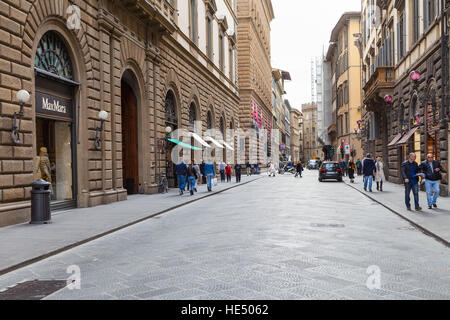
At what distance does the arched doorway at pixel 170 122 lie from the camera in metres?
24.5

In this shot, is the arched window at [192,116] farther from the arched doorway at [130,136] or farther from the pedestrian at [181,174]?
the pedestrian at [181,174]

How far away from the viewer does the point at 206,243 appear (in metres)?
8.36

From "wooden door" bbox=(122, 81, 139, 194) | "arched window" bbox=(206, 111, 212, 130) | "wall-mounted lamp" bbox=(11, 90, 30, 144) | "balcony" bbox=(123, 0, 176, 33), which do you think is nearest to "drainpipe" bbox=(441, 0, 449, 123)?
"balcony" bbox=(123, 0, 176, 33)

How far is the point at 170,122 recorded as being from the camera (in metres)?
24.7

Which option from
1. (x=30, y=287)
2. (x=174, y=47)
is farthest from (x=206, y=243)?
(x=174, y=47)

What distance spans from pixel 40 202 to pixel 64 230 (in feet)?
4.89

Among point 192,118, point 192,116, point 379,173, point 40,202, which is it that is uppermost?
point 192,116

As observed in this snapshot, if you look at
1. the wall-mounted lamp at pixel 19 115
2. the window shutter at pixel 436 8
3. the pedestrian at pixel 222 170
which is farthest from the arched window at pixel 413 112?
the wall-mounted lamp at pixel 19 115

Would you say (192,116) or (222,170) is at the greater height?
(192,116)

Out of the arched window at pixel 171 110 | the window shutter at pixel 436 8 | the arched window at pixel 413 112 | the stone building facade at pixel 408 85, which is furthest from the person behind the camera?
the arched window at pixel 171 110

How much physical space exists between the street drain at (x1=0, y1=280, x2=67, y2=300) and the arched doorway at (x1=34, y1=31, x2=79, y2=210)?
7.72 metres

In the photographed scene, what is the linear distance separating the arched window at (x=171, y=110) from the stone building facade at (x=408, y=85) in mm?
11108

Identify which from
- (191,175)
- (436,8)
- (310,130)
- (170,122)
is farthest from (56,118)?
(310,130)

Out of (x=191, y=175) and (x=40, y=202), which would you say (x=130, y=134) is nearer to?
(x=191, y=175)
